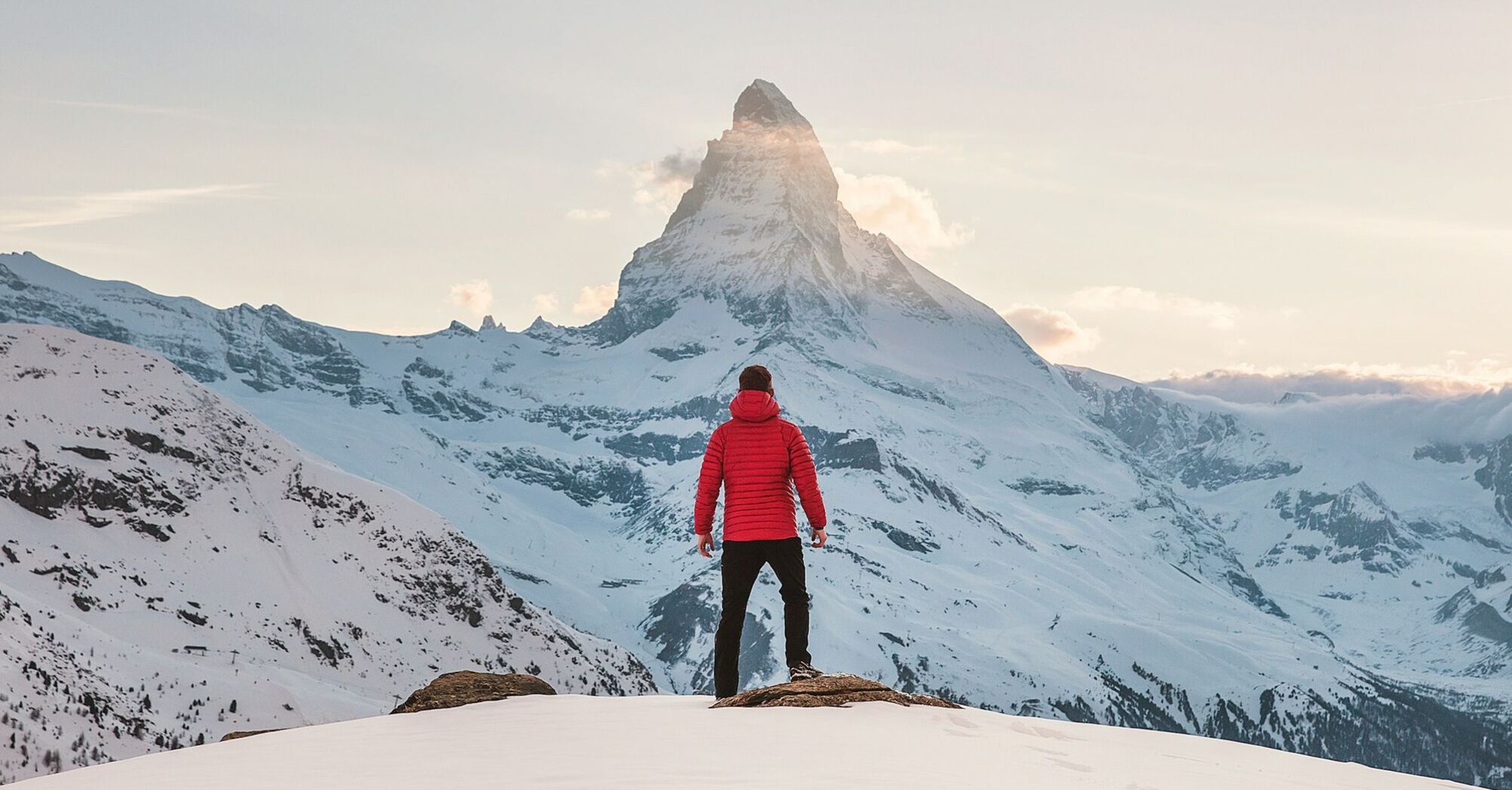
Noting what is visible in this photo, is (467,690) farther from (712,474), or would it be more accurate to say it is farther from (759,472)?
(759,472)

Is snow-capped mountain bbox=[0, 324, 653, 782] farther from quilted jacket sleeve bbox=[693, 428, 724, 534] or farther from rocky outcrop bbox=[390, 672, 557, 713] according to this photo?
quilted jacket sleeve bbox=[693, 428, 724, 534]

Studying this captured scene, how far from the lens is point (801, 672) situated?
742 inches

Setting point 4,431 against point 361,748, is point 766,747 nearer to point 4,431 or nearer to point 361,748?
point 361,748

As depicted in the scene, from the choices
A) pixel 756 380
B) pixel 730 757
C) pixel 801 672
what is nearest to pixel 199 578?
pixel 801 672

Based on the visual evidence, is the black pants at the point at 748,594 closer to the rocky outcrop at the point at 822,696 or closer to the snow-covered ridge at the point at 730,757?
the rocky outcrop at the point at 822,696

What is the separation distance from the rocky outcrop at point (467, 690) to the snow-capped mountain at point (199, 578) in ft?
145

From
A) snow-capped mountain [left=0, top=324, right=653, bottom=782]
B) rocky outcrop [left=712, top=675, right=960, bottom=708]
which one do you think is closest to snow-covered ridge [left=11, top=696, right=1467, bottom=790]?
rocky outcrop [left=712, top=675, right=960, bottom=708]

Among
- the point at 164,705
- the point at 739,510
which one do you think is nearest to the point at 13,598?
the point at 164,705

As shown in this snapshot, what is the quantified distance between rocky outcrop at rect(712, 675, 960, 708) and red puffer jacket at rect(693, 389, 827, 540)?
6.50 ft

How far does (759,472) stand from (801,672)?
2.96 metres

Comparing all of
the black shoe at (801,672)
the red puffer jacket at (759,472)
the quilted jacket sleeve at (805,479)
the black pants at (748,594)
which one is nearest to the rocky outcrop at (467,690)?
the black pants at (748,594)

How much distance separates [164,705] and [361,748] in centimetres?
6438

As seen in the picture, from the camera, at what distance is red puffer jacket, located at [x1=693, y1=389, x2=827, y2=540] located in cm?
1809

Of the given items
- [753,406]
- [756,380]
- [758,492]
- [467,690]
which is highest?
[756,380]
